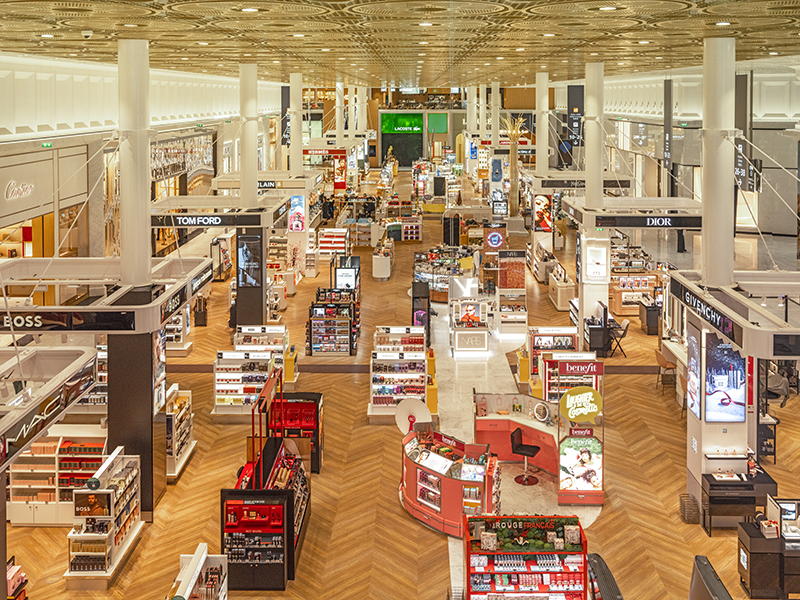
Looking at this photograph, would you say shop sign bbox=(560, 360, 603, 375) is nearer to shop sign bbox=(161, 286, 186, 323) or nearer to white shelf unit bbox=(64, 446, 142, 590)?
shop sign bbox=(161, 286, 186, 323)

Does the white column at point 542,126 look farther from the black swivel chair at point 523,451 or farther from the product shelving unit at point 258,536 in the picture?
the product shelving unit at point 258,536

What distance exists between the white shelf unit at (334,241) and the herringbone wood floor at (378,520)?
35.0ft

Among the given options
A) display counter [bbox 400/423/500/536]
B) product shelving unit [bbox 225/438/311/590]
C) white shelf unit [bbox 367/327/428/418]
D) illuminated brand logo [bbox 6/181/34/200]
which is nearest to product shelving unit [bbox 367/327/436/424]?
white shelf unit [bbox 367/327/428/418]

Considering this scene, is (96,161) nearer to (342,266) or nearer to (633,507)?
(342,266)

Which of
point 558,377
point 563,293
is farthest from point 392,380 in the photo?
point 563,293

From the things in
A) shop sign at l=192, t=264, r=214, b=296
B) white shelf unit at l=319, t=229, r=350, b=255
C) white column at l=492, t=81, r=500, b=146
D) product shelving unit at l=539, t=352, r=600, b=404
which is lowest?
product shelving unit at l=539, t=352, r=600, b=404

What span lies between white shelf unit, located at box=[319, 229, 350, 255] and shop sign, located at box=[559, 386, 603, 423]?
16.1m

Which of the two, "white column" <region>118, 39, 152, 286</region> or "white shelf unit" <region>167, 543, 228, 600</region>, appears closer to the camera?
"white shelf unit" <region>167, 543, 228, 600</region>

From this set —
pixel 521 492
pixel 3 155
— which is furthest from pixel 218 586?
pixel 3 155

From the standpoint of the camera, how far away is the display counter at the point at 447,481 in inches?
397

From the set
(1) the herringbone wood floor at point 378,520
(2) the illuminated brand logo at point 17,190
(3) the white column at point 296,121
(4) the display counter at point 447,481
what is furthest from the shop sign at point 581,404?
(3) the white column at point 296,121

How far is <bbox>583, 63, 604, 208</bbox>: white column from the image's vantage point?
17.3 m

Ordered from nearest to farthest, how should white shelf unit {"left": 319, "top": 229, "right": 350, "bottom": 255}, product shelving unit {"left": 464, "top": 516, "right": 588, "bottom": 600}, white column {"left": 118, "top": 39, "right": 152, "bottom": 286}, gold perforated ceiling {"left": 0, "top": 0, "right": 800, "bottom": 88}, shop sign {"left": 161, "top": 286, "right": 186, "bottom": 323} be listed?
product shelving unit {"left": 464, "top": 516, "right": 588, "bottom": 600} < gold perforated ceiling {"left": 0, "top": 0, "right": 800, "bottom": 88} < shop sign {"left": 161, "top": 286, "right": 186, "bottom": 323} < white column {"left": 118, "top": 39, "right": 152, "bottom": 286} < white shelf unit {"left": 319, "top": 229, "right": 350, "bottom": 255}

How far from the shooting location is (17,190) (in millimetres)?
15219
